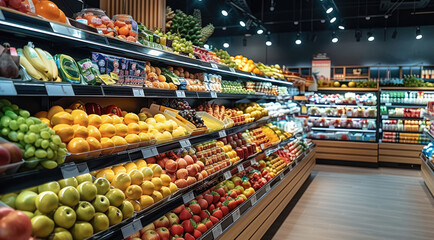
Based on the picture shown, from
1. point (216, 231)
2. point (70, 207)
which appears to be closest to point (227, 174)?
point (216, 231)

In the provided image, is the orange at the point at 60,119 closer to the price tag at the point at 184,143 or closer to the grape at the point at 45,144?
the grape at the point at 45,144

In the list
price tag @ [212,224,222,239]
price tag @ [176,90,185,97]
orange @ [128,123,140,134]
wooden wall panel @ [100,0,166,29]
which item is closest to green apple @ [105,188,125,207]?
orange @ [128,123,140,134]

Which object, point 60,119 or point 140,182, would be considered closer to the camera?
point 60,119

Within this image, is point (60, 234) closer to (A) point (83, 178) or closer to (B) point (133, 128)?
(A) point (83, 178)

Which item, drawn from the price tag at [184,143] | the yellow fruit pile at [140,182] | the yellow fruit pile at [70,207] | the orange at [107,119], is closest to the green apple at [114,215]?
the yellow fruit pile at [70,207]

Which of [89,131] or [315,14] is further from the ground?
[315,14]

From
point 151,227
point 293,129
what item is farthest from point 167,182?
point 293,129

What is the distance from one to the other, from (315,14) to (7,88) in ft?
39.9

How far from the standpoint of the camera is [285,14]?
1274cm

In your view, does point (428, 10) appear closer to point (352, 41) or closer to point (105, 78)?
point (352, 41)

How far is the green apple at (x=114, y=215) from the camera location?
5.94ft

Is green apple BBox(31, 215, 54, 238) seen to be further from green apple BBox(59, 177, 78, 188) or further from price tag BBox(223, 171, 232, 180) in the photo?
price tag BBox(223, 171, 232, 180)

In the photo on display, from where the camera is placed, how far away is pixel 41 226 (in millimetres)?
1443

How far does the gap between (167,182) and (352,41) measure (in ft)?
39.0
